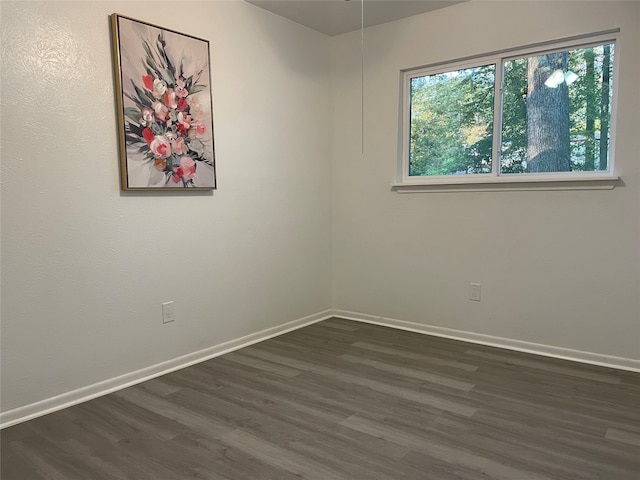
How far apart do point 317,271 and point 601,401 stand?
7.25ft

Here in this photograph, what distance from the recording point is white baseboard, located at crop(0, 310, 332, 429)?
2.21 meters

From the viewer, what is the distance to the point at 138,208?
2637mm

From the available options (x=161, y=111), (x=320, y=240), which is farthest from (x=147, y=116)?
(x=320, y=240)

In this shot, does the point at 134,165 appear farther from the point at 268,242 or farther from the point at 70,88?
the point at 268,242

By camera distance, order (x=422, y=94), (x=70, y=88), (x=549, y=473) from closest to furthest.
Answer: (x=549, y=473) → (x=70, y=88) → (x=422, y=94)

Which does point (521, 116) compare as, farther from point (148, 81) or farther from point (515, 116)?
point (148, 81)

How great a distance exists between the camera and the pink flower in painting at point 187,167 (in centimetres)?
281

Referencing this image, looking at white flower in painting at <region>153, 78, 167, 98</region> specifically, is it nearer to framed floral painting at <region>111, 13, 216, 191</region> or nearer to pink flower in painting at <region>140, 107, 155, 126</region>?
framed floral painting at <region>111, 13, 216, 191</region>

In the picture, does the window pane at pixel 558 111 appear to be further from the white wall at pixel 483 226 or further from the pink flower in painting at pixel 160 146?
the pink flower in painting at pixel 160 146

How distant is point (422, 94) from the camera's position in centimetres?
355

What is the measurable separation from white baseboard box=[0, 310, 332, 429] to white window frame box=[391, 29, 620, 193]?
5.08 feet

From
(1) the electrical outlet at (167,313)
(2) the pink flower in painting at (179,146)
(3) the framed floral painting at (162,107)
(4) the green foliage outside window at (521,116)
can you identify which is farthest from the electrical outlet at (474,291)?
(2) the pink flower in painting at (179,146)

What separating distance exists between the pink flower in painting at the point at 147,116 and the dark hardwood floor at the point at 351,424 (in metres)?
1.47

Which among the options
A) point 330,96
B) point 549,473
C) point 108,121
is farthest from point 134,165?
point 549,473
